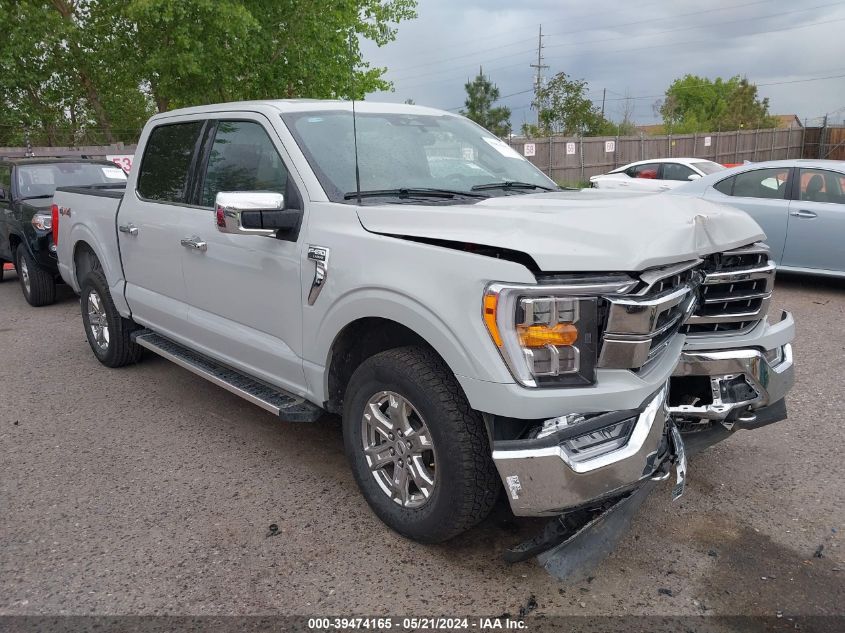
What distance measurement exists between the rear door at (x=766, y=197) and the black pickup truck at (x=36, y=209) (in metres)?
8.03

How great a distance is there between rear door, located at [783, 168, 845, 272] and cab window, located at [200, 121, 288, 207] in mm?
6656

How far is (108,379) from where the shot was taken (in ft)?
19.8

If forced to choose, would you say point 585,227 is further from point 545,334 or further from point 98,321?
point 98,321

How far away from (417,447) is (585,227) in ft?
3.84

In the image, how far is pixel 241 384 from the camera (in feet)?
13.8

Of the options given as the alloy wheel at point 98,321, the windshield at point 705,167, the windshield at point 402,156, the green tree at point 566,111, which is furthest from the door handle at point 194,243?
the green tree at point 566,111

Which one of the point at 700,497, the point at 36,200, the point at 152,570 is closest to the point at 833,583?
the point at 700,497

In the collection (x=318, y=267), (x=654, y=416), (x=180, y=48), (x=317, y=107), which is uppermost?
(x=180, y=48)

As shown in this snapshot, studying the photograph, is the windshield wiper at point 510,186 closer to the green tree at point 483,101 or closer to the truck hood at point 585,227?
the truck hood at point 585,227

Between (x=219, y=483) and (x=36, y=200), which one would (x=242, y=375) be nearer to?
(x=219, y=483)

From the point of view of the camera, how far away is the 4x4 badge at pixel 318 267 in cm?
346

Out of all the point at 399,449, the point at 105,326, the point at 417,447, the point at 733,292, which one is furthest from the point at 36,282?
the point at 733,292

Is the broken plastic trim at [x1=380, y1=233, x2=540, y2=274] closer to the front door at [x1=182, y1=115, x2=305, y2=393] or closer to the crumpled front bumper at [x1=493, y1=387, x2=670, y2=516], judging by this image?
the crumpled front bumper at [x1=493, y1=387, x2=670, y2=516]

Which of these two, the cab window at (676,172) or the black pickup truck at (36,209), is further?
the cab window at (676,172)
